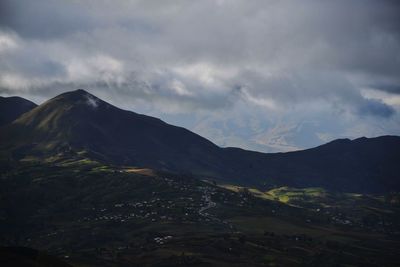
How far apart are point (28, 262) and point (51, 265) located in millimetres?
7264

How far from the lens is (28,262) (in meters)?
152

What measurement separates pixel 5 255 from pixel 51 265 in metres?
14.1

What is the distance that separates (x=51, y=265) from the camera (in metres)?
156

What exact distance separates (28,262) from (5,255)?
832 centimetres

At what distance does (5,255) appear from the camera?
507ft
